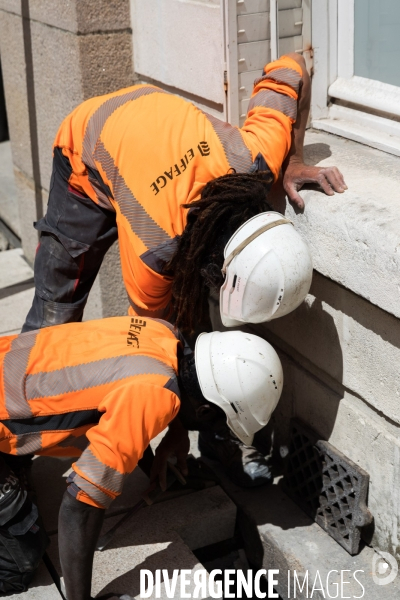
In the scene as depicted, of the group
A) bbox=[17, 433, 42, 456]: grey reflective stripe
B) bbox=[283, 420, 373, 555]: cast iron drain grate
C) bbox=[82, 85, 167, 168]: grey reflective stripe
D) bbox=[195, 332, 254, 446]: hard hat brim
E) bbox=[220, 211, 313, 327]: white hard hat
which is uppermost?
bbox=[82, 85, 167, 168]: grey reflective stripe

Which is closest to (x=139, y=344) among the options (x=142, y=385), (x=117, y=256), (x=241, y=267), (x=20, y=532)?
(x=142, y=385)

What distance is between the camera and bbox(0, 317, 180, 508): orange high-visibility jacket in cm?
266

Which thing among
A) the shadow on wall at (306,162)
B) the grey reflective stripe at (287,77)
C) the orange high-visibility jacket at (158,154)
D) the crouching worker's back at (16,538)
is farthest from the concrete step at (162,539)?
the grey reflective stripe at (287,77)

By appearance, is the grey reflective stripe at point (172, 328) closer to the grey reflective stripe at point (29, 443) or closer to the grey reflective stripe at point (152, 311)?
the grey reflective stripe at point (152, 311)

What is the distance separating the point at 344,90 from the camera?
3.74m

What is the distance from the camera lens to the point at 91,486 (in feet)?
8.70

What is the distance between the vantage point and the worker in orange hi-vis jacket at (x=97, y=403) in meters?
2.68

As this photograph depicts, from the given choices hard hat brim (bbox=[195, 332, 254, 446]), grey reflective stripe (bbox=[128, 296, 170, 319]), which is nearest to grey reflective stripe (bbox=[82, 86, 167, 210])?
grey reflective stripe (bbox=[128, 296, 170, 319])

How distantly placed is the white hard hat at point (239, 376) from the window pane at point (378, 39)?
1.44m

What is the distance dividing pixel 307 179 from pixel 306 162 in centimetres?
28

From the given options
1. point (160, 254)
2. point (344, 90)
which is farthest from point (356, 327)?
point (344, 90)

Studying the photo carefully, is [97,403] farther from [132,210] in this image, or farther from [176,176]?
[176,176]

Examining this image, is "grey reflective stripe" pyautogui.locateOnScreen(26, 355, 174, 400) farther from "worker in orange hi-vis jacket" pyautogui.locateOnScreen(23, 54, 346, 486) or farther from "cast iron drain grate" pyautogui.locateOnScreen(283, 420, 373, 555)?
"cast iron drain grate" pyautogui.locateOnScreen(283, 420, 373, 555)

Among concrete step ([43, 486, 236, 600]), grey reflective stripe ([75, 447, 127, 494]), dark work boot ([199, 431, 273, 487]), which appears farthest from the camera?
dark work boot ([199, 431, 273, 487])
